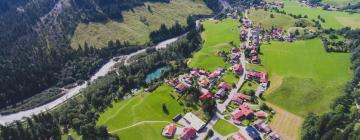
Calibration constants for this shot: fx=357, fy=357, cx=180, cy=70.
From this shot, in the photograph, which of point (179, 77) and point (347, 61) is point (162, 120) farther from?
point (347, 61)

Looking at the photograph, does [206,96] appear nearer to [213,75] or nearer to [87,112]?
[213,75]

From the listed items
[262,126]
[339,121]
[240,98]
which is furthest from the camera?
[240,98]

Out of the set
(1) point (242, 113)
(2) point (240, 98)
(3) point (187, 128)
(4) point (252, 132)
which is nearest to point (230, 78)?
(2) point (240, 98)

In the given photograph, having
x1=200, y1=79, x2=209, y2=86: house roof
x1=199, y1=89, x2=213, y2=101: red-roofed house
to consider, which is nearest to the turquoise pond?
x1=200, y1=79, x2=209, y2=86: house roof

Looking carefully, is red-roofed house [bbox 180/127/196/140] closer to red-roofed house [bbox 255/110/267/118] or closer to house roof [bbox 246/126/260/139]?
house roof [bbox 246/126/260/139]

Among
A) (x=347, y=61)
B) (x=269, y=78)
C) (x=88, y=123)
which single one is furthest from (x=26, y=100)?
(x=347, y=61)

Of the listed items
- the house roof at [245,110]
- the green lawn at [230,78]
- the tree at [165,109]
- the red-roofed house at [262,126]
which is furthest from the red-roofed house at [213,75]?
the red-roofed house at [262,126]

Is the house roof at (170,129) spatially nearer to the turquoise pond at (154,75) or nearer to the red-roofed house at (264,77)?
the turquoise pond at (154,75)
